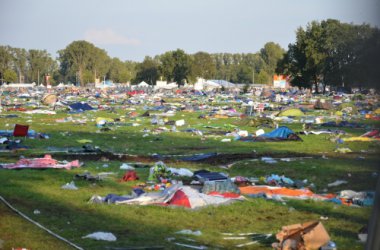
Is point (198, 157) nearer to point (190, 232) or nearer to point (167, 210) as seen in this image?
point (167, 210)

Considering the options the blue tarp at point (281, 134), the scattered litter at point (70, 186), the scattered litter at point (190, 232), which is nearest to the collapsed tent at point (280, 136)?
the blue tarp at point (281, 134)

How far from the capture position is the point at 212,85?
128875 millimetres

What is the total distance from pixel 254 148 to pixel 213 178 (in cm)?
898

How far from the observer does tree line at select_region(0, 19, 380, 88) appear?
1971 millimetres

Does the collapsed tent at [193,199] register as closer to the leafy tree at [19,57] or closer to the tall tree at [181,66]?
the leafy tree at [19,57]

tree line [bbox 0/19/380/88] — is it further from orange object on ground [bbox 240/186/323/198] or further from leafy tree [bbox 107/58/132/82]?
orange object on ground [bbox 240/186/323/198]

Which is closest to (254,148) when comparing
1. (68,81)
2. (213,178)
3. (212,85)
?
(213,178)

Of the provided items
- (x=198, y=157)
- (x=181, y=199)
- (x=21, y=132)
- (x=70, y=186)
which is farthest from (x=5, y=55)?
(x=21, y=132)

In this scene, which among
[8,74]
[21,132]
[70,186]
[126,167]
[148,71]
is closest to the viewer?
[70,186]

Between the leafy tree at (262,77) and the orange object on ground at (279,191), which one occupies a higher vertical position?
the leafy tree at (262,77)

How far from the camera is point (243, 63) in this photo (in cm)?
16875

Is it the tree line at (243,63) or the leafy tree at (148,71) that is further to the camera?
the leafy tree at (148,71)

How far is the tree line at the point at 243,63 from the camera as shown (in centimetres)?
197

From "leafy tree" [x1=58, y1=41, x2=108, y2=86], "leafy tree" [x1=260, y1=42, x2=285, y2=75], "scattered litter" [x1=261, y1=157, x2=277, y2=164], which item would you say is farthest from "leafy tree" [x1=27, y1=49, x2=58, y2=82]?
"leafy tree" [x1=260, y1=42, x2=285, y2=75]
